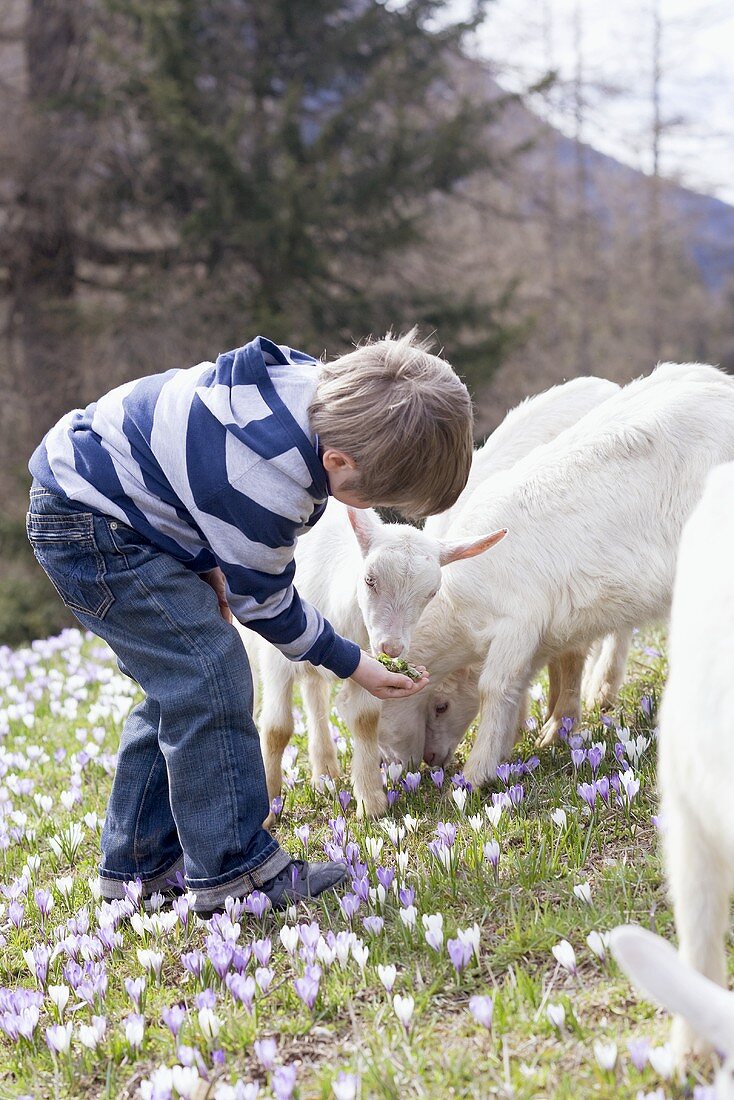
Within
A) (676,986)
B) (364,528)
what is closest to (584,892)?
(676,986)

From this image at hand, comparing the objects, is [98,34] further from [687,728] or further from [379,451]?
[687,728]

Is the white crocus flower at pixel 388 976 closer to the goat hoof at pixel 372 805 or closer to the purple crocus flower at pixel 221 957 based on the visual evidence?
the purple crocus flower at pixel 221 957

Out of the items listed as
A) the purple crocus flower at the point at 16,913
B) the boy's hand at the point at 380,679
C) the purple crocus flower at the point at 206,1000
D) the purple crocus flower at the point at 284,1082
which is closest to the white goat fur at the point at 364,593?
the boy's hand at the point at 380,679

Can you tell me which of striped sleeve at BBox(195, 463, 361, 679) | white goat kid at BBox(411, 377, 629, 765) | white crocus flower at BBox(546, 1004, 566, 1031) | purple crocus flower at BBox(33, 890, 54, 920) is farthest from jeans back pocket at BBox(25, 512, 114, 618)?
white crocus flower at BBox(546, 1004, 566, 1031)

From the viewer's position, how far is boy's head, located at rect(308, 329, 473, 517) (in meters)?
3.50

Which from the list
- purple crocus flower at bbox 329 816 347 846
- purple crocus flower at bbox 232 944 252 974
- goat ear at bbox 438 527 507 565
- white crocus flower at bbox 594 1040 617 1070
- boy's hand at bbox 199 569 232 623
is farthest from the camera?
goat ear at bbox 438 527 507 565

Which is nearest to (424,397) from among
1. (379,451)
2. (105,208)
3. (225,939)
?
(379,451)

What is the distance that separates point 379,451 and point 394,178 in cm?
1411

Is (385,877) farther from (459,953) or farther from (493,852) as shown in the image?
(459,953)

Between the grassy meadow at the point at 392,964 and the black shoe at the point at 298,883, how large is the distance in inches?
2.2

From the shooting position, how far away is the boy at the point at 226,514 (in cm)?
356

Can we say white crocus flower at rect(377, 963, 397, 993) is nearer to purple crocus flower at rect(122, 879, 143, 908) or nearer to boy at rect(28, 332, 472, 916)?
boy at rect(28, 332, 472, 916)

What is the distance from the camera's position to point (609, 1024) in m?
2.70

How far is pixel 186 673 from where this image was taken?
3.77 m
